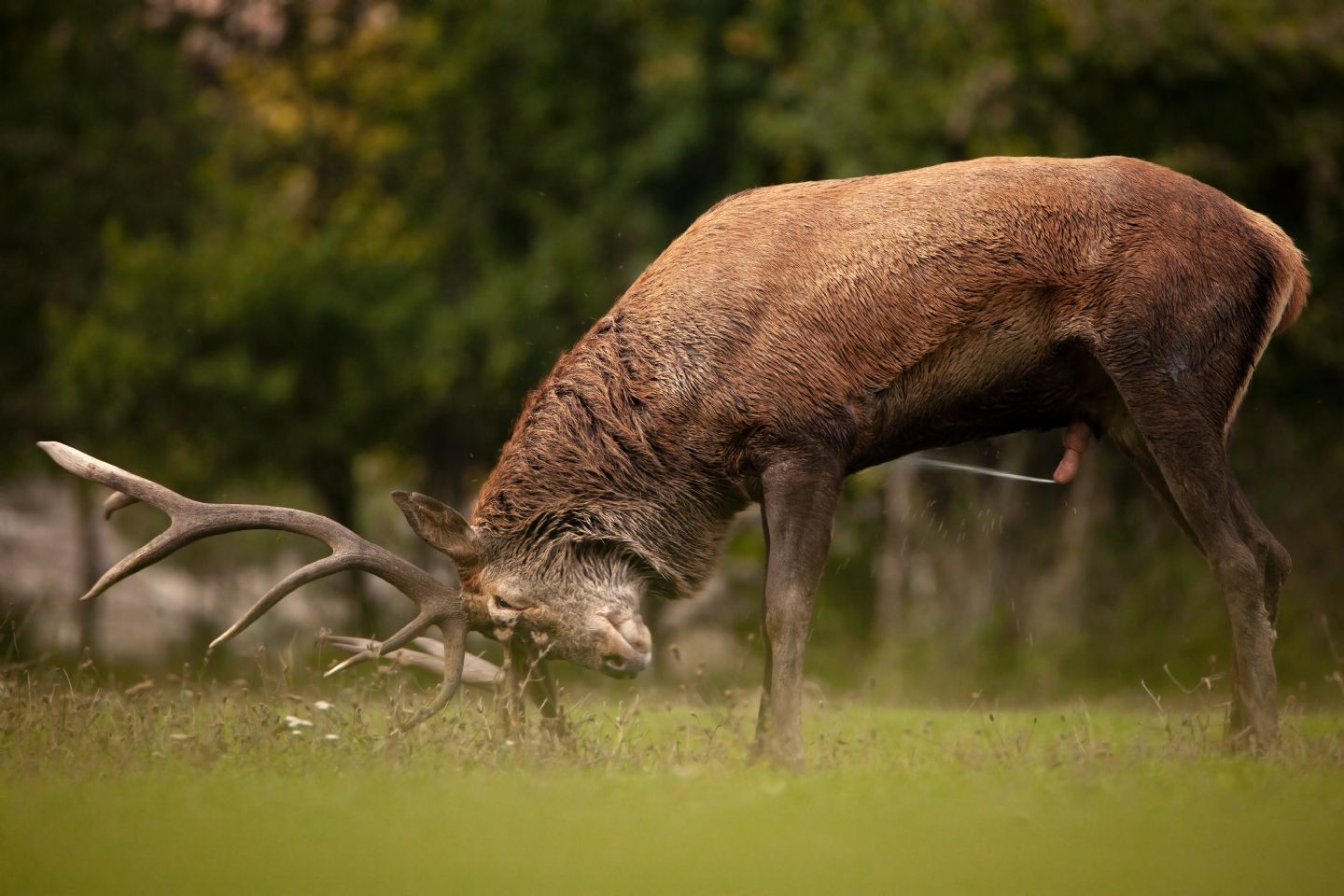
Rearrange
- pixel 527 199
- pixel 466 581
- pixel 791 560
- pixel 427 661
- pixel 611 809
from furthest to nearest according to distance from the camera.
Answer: pixel 527 199 → pixel 427 661 → pixel 466 581 → pixel 791 560 → pixel 611 809

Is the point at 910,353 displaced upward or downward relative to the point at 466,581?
upward

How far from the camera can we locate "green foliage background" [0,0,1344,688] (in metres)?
14.0

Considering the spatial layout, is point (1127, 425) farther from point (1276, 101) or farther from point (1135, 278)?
point (1276, 101)

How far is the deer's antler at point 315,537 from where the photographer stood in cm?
657

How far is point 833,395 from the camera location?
664 centimetres

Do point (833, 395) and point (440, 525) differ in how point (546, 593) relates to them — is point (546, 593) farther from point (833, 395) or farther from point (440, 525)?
point (833, 395)

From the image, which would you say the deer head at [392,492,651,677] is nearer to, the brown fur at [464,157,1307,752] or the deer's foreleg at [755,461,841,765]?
the brown fur at [464,157,1307,752]

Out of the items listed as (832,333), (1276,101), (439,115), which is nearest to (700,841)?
A: (832,333)

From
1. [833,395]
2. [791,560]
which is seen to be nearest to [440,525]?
[791,560]

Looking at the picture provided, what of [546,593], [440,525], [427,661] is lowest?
[427,661]

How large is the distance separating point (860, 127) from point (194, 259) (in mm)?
7205

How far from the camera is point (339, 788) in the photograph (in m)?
5.58

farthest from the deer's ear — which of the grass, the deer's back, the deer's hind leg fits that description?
the deer's hind leg

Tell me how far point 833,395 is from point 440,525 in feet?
5.60
